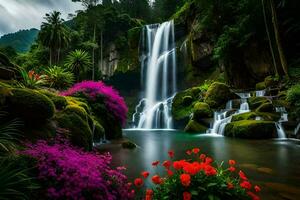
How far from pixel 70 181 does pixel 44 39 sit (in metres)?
41.2

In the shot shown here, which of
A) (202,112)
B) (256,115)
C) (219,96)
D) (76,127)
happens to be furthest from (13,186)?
(219,96)

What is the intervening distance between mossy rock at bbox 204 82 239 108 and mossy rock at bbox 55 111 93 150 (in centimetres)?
1513

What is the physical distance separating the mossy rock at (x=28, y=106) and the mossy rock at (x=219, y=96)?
57.3ft

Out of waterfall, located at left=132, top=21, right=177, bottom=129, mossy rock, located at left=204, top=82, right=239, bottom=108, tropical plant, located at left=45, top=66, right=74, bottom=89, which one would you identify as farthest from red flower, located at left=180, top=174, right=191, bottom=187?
waterfall, located at left=132, top=21, right=177, bottom=129

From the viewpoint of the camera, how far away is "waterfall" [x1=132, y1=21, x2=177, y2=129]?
35.2 metres

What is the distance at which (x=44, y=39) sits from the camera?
4128 cm

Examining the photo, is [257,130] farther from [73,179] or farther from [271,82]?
[73,179]

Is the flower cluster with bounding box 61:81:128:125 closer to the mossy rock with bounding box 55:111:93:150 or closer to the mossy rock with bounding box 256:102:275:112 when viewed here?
the mossy rock with bounding box 55:111:93:150

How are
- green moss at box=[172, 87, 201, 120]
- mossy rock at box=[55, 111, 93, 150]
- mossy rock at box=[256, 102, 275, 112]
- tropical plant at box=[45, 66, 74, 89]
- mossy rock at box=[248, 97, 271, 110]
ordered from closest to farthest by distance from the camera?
mossy rock at box=[55, 111, 93, 150]
mossy rock at box=[256, 102, 275, 112]
mossy rock at box=[248, 97, 271, 110]
tropical plant at box=[45, 66, 74, 89]
green moss at box=[172, 87, 201, 120]

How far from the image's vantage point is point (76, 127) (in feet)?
31.0

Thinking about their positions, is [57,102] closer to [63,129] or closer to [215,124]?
[63,129]

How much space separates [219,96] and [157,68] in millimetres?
14517

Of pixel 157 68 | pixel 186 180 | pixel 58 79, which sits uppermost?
pixel 157 68

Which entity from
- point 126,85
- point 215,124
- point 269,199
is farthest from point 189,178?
point 126,85
